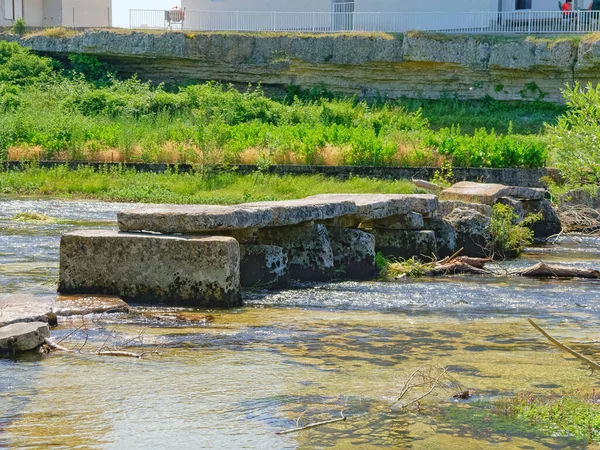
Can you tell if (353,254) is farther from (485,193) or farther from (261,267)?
(485,193)

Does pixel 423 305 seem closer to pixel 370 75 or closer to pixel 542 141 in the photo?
pixel 542 141

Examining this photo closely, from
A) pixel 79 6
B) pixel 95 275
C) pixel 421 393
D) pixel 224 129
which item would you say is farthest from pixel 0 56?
pixel 421 393

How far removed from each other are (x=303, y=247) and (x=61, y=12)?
125 feet

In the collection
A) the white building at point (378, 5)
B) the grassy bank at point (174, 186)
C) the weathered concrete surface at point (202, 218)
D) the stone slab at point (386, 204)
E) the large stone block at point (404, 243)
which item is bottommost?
the grassy bank at point (174, 186)

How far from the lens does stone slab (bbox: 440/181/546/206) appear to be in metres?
15.0

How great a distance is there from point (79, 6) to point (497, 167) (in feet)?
95.5

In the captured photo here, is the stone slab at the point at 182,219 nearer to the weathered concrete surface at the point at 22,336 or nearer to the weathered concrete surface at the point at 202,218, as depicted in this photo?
the weathered concrete surface at the point at 202,218

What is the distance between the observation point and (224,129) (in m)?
24.8

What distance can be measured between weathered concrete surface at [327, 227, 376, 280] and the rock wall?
896 inches

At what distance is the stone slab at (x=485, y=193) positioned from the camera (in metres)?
15.0

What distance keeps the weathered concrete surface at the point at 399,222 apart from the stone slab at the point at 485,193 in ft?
8.98

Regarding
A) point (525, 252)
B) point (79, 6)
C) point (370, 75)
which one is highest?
point (79, 6)

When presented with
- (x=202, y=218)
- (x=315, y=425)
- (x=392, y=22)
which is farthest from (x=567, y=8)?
(x=315, y=425)

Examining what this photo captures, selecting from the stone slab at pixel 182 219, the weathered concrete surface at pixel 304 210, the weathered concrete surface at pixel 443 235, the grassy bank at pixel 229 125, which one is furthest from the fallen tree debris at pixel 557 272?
the grassy bank at pixel 229 125
